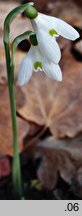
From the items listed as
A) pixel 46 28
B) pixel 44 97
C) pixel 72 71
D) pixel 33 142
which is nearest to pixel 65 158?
pixel 33 142

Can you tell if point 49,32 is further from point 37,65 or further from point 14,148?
point 14,148

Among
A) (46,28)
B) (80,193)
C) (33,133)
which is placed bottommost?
(80,193)

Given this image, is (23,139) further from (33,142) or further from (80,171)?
(80,171)

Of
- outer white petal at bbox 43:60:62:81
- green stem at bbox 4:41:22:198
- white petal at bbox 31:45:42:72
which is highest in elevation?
white petal at bbox 31:45:42:72

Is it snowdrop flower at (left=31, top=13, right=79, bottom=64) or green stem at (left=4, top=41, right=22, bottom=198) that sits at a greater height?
snowdrop flower at (left=31, top=13, right=79, bottom=64)

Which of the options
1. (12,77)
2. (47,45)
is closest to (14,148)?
(12,77)

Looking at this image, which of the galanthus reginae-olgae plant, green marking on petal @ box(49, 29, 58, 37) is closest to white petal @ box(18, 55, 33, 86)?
the galanthus reginae-olgae plant

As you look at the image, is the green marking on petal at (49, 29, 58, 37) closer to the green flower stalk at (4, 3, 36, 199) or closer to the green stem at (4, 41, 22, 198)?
the green flower stalk at (4, 3, 36, 199)
